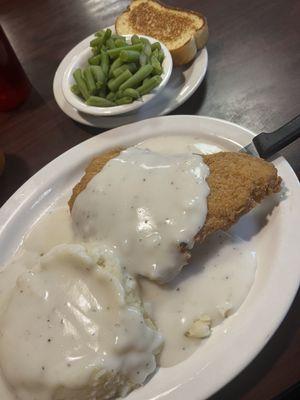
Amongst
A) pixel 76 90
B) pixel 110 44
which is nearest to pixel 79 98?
pixel 76 90

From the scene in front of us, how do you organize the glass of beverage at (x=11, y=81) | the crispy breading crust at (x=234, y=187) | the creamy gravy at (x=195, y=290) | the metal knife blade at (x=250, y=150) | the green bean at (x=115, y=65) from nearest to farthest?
the creamy gravy at (x=195, y=290) < the crispy breading crust at (x=234, y=187) < the metal knife blade at (x=250, y=150) < the green bean at (x=115, y=65) < the glass of beverage at (x=11, y=81)

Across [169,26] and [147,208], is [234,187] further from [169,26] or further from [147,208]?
[169,26]

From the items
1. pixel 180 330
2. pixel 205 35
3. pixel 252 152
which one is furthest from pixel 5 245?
pixel 205 35

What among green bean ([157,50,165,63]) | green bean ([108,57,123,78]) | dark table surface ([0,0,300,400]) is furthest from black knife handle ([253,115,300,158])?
green bean ([108,57,123,78])

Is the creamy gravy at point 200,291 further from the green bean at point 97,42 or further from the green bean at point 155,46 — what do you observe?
the green bean at point 97,42

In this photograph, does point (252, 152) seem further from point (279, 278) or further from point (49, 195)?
point (49, 195)

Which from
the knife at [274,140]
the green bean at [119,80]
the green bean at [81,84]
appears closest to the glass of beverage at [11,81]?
the green bean at [81,84]

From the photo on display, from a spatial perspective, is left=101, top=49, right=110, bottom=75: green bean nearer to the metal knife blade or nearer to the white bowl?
the white bowl
